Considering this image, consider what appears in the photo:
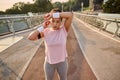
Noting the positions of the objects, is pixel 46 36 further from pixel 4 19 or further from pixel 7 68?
pixel 4 19

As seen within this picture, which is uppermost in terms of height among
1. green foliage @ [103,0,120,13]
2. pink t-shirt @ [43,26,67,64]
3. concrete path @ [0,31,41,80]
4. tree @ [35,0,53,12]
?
pink t-shirt @ [43,26,67,64]

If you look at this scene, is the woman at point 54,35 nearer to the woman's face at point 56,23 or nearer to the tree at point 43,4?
the woman's face at point 56,23

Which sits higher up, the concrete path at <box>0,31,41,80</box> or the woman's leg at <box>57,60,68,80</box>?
the woman's leg at <box>57,60,68,80</box>

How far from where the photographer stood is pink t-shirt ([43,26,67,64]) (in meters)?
3.50

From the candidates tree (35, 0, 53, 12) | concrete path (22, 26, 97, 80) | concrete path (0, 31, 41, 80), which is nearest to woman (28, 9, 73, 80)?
concrete path (22, 26, 97, 80)

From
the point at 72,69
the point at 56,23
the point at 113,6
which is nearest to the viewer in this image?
the point at 56,23

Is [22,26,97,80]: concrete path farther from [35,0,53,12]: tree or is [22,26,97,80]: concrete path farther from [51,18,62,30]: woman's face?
[35,0,53,12]: tree

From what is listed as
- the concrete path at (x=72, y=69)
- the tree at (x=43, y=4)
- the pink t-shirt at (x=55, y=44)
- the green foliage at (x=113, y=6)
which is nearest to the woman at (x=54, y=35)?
the pink t-shirt at (x=55, y=44)

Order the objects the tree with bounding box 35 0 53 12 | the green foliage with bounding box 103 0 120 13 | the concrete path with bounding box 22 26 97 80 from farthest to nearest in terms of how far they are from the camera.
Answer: the tree with bounding box 35 0 53 12, the green foliage with bounding box 103 0 120 13, the concrete path with bounding box 22 26 97 80

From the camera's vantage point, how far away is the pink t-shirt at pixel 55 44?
350 cm

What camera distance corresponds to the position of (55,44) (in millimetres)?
3506

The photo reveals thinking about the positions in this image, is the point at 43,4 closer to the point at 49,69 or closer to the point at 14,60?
the point at 14,60

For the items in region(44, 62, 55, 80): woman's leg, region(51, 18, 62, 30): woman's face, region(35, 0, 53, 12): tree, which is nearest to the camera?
region(51, 18, 62, 30): woman's face

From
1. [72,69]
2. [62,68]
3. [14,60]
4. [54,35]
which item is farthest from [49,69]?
[14,60]
